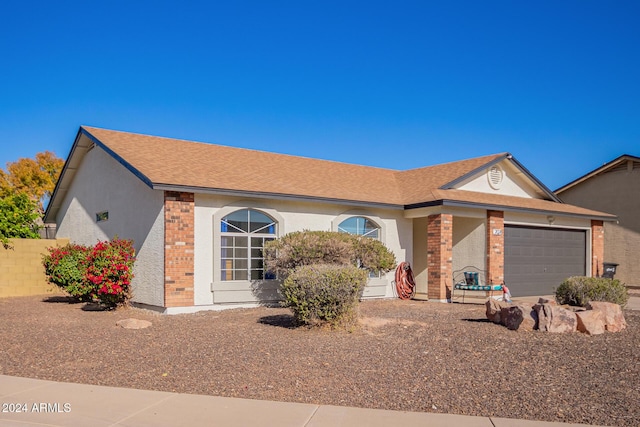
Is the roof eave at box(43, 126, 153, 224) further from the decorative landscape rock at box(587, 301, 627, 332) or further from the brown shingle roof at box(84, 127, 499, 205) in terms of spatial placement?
the decorative landscape rock at box(587, 301, 627, 332)

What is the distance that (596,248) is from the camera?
20156 millimetres

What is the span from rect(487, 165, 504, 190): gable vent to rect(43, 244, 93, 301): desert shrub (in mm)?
13071

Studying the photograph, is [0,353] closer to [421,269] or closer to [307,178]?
[307,178]

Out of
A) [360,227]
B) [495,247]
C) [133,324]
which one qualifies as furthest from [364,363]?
[495,247]

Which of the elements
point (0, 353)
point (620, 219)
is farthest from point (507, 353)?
point (620, 219)

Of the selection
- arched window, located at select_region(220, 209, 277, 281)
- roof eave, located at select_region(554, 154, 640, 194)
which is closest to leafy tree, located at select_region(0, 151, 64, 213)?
arched window, located at select_region(220, 209, 277, 281)

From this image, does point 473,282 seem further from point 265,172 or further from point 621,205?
point 621,205

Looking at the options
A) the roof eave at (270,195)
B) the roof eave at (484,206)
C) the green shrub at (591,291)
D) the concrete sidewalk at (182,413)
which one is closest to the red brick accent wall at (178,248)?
the roof eave at (270,195)

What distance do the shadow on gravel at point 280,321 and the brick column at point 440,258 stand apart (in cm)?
551

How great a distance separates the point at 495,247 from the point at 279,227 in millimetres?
7026

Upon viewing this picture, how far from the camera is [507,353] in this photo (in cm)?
799

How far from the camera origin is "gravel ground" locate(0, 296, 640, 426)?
5.82 m

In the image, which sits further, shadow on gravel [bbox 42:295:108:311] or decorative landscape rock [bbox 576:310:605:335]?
shadow on gravel [bbox 42:295:108:311]

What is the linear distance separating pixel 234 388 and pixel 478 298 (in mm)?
12349
